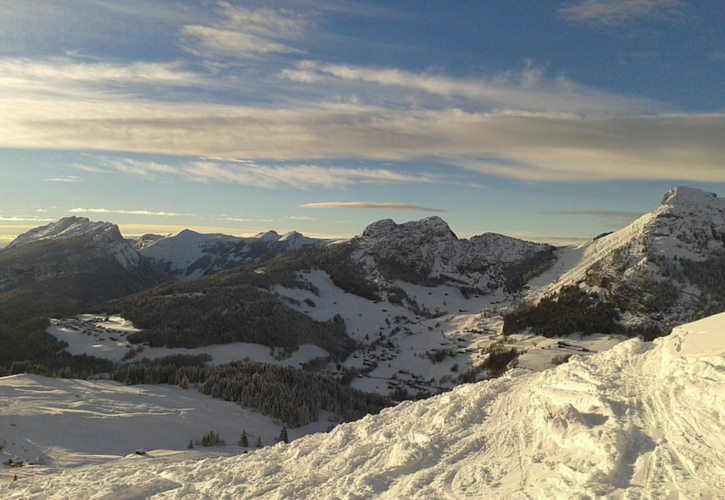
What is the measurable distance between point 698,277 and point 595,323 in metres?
22.6

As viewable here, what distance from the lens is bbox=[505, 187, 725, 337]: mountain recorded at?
2104 inches

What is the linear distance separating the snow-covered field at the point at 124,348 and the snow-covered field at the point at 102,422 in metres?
31.3

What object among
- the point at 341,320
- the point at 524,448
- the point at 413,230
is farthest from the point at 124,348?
the point at 413,230

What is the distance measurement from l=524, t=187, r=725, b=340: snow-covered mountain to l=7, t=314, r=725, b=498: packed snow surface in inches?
1740

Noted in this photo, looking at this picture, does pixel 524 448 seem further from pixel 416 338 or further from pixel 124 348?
pixel 416 338

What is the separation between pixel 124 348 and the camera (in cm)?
6091

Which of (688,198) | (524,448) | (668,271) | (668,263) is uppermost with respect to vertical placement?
(688,198)

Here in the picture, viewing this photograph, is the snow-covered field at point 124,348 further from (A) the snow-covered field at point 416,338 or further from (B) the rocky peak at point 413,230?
(B) the rocky peak at point 413,230

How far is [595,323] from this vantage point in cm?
5166

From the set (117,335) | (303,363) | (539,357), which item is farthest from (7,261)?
(539,357)

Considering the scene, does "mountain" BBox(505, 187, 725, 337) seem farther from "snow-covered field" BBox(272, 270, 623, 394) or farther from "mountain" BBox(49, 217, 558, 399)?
"mountain" BBox(49, 217, 558, 399)

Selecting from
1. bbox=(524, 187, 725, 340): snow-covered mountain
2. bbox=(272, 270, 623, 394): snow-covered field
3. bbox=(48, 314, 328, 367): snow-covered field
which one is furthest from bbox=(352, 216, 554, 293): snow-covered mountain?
bbox=(48, 314, 328, 367): snow-covered field

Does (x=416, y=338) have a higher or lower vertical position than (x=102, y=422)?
lower

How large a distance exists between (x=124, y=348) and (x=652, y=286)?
2592 inches
